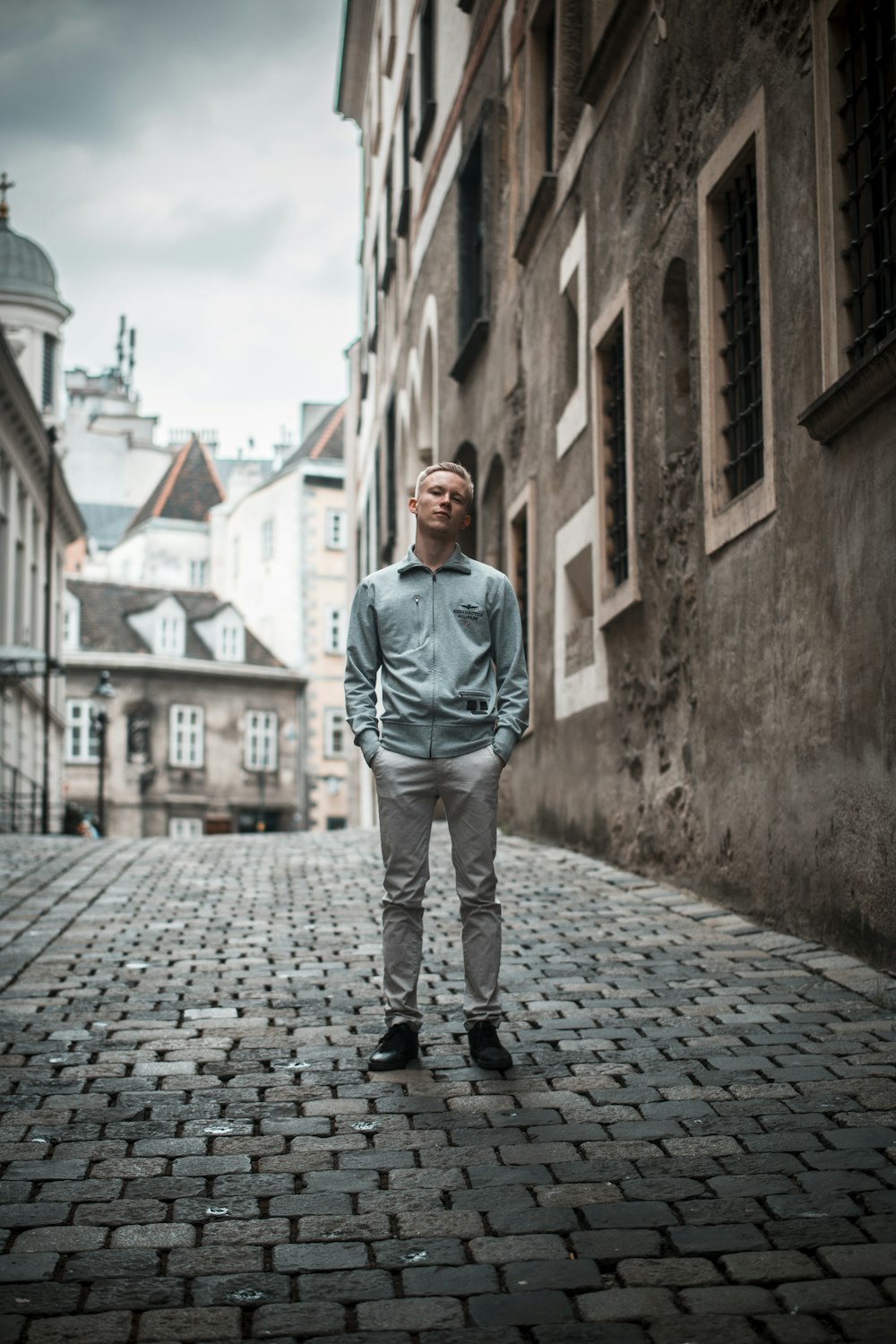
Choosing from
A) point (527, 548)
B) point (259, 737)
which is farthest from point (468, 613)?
point (259, 737)

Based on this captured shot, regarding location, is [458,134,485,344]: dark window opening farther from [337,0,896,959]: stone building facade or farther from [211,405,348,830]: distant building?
[211,405,348,830]: distant building

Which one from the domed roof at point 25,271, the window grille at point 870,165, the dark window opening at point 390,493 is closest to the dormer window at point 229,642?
the domed roof at point 25,271

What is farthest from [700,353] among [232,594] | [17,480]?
[232,594]

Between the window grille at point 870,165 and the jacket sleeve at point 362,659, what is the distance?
8.94 ft

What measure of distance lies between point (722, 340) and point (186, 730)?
46.2 meters

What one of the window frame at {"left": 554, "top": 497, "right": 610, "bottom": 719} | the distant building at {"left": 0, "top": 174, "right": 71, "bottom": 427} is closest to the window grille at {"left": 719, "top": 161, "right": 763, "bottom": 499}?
the window frame at {"left": 554, "top": 497, "right": 610, "bottom": 719}

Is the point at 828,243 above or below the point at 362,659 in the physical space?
above

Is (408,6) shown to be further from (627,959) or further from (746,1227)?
(746,1227)

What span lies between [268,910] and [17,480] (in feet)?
91.1

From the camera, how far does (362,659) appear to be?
574 centimetres

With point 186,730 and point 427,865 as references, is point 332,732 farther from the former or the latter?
point 427,865

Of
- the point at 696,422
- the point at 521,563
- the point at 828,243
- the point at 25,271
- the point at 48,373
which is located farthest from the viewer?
the point at 48,373

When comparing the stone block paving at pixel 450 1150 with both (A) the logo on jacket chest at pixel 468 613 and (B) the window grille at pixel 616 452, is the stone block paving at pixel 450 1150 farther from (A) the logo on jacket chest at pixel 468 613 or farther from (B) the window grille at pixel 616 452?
(B) the window grille at pixel 616 452

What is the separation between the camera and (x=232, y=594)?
6612cm
